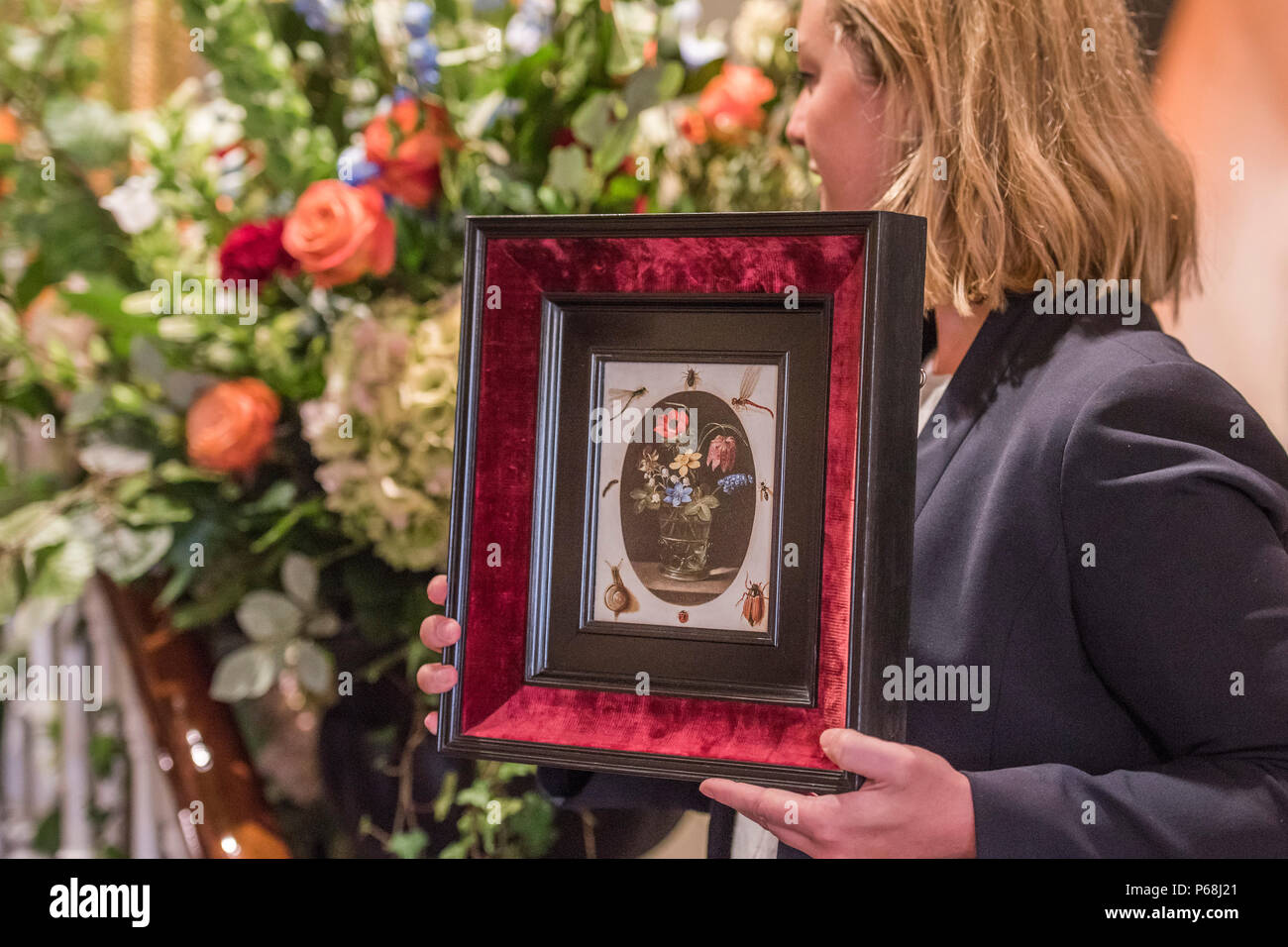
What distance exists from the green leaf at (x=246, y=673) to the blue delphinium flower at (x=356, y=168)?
0.49 meters

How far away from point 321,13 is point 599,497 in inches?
25.8

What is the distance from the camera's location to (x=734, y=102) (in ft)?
3.54

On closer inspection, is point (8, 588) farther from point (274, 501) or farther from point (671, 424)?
point (671, 424)

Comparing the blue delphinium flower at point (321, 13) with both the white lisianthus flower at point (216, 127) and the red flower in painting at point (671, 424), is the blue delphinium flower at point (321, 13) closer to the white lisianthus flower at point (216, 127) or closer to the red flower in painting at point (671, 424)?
the white lisianthus flower at point (216, 127)

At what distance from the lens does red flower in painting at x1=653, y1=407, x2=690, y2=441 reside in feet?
2.26

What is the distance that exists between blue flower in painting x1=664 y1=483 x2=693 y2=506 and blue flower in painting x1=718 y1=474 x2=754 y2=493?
25 mm

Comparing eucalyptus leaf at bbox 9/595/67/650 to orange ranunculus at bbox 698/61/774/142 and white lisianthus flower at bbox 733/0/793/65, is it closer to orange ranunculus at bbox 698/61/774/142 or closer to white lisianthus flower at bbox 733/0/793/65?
orange ranunculus at bbox 698/61/774/142

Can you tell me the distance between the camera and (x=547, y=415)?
708 mm

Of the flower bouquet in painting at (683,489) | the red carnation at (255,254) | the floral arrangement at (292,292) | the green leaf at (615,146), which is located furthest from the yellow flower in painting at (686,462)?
the red carnation at (255,254)

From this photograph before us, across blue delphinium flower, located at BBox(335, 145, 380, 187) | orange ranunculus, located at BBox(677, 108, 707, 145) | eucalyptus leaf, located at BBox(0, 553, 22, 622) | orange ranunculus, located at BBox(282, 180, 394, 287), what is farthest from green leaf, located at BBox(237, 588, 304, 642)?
orange ranunculus, located at BBox(677, 108, 707, 145)

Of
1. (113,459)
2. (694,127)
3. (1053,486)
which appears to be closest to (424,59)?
(694,127)

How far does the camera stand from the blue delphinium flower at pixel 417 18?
1000mm

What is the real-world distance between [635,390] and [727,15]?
1185 millimetres
